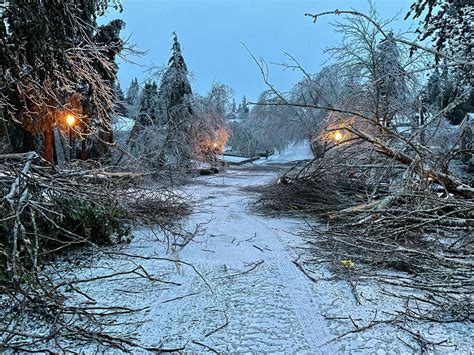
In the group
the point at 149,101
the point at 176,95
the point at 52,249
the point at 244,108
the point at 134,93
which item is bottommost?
the point at 52,249

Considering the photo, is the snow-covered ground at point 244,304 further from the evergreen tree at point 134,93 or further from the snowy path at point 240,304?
the evergreen tree at point 134,93

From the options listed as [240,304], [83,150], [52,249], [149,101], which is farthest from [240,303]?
[149,101]

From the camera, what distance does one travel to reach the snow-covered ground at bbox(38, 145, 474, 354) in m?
2.43

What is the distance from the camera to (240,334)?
2551mm

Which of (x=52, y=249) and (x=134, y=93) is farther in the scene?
(x=134, y=93)

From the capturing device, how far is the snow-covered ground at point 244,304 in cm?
243

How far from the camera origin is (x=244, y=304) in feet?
→ 10.0

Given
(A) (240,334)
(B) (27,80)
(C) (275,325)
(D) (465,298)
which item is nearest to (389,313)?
(D) (465,298)

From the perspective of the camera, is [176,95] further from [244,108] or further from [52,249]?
[52,249]

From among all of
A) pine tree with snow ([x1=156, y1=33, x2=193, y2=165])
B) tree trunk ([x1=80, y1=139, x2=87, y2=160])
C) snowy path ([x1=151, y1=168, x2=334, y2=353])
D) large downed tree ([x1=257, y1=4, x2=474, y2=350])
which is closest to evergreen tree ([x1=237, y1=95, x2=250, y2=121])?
large downed tree ([x1=257, y1=4, x2=474, y2=350])

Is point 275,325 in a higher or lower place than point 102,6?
lower

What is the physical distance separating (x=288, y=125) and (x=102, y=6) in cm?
2165

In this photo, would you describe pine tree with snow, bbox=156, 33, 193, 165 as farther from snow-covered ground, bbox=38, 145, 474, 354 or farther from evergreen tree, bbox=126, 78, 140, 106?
snow-covered ground, bbox=38, 145, 474, 354

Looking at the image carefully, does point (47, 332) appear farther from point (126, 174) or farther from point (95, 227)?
point (126, 174)
